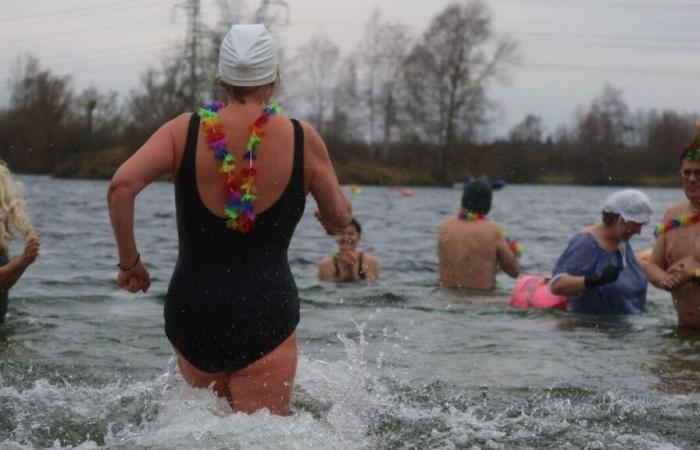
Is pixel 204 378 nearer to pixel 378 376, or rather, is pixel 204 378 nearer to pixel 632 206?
pixel 378 376

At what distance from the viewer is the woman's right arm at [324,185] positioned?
14.8 ft

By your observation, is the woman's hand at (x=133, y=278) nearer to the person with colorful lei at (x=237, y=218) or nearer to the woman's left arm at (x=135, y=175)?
the person with colorful lei at (x=237, y=218)

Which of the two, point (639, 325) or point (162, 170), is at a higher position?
point (162, 170)

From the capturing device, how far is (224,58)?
4.51 metres

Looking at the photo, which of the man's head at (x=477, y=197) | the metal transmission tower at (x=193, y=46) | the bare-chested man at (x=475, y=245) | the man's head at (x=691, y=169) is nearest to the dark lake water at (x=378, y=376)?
the bare-chested man at (x=475, y=245)

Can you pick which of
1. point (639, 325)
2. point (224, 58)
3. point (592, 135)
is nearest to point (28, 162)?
point (592, 135)

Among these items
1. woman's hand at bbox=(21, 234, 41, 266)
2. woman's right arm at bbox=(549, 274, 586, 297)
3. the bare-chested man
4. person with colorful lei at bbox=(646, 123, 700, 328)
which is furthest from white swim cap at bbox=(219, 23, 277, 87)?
the bare-chested man

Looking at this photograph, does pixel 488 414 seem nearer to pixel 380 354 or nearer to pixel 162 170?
pixel 380 354

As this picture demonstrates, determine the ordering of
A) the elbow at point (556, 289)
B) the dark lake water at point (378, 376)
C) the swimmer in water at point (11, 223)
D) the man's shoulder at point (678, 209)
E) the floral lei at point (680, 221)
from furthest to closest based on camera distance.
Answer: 1. the elbow at point (556, 289)
2. the man's shoulder at point (678, 209)
3. the floral lei at point (680, 221)
4. the swimmer in water at point (11, 223)
5. the dark lake water at point (378, 376)

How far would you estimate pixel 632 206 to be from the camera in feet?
29.9

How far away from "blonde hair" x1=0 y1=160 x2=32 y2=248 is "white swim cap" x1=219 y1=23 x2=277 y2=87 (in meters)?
3.28

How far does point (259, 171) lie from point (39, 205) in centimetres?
2617

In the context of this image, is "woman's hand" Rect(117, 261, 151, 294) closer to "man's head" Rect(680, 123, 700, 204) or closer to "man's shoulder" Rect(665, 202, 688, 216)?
"man's head" Rect(680, 123, 700, 204)

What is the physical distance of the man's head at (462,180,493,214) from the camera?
1152 centimetres
